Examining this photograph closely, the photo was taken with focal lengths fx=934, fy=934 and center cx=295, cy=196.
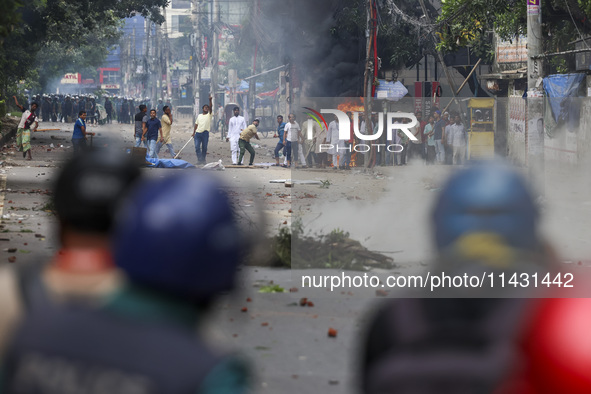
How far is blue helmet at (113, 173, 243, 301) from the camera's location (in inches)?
63.7

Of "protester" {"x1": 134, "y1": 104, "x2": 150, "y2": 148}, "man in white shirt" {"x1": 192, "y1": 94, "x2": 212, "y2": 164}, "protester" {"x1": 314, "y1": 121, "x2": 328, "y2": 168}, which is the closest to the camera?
"protester" {"x1": 314, "y1": 121, "x2": 328, "y2": 168}

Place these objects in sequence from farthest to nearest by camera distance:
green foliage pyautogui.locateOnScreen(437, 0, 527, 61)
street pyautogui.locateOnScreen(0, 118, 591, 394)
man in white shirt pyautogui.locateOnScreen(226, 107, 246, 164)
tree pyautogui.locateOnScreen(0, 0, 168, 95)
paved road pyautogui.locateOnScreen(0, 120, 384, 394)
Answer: tree pyautogui.locateOnScreen(0, 0, 168, 95) < man in white shirt pyautogui.locateOnScreen(226, 107, 246, 164) < green foliage pyautogui.locateOnScreen(437, 0, 527, 61) < street pyautogui.locateOnScreen(0, 118, 591, 394) < paved road pyautogui.locateOnScreen(0, 120, 384, 394)

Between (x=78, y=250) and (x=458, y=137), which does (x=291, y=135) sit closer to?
(x=458, y=137)

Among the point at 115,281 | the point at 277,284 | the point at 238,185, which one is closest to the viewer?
the point at 115,281

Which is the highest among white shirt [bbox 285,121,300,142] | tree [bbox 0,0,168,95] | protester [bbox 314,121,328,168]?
tree [bbox 0,0,168,95]

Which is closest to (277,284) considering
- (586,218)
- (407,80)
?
(586,218)

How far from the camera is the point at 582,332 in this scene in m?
1.65

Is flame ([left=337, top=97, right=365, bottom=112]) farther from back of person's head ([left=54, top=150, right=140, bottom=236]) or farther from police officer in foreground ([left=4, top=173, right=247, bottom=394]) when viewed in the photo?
police officer in foreground ([left=4, top=173, right=247, bottom=394])

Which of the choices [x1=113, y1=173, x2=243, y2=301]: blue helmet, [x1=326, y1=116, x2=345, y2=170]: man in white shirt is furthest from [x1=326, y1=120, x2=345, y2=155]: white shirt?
[x1=113, y1=173, x2=243, y2=301]: blue helmet

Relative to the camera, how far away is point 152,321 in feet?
5.30

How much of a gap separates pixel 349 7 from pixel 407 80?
9.97m

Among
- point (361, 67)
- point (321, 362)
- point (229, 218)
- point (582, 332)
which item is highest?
point (361, 67)

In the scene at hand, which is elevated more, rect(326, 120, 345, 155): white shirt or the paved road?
rect(326, 120, 345, 155): white shirt

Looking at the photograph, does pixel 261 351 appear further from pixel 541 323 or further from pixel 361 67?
pixel 361 67
